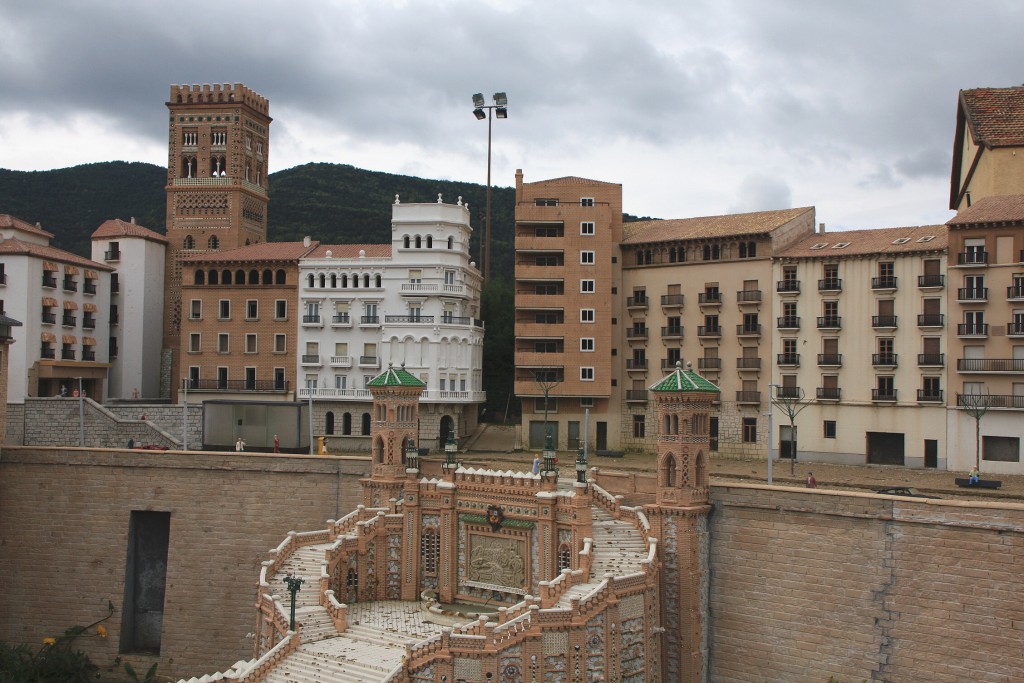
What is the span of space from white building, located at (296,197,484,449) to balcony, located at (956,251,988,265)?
28.1 metres

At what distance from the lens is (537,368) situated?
55.9 m

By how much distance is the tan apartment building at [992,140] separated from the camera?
156 ft

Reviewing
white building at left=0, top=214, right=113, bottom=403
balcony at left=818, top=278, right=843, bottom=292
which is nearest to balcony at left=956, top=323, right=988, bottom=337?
balcony at left=818, top=278, right=843, bottom=292

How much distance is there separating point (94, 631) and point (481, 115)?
126ft

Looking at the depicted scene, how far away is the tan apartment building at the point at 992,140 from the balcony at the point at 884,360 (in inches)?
389

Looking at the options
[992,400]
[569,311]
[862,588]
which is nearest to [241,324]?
[569,311]

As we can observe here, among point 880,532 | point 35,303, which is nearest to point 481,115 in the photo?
point 35,303

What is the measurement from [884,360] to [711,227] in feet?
42.0

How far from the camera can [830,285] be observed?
164 ft

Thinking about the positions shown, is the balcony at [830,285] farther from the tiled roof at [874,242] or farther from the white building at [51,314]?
the white building at [51,314]

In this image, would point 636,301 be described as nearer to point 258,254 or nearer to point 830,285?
point 830,285

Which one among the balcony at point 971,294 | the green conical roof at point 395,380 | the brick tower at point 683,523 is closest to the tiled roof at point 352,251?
the green conical roof at point 395,380

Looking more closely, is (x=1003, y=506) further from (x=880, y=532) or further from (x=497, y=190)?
(x=497, y=190)

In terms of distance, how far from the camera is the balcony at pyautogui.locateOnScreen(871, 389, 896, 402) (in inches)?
1884
